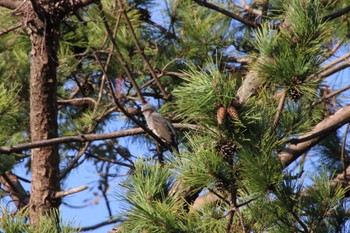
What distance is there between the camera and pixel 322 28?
2.57 meters

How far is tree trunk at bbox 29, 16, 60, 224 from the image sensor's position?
11.8 feet

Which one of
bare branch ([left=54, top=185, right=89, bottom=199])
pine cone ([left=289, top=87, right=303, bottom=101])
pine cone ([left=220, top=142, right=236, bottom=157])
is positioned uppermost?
bare branch ([left=54, top=185, right=89, bottom=199])

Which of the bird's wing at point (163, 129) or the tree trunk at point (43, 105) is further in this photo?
the bird's wing at point (163, 129)

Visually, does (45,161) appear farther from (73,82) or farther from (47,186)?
(73,82)

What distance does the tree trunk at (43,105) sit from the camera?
11.8ft

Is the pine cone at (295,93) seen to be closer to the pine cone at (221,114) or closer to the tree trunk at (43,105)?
the pine cone at (221,114)

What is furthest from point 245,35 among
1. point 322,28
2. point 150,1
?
Answer: point 322,28

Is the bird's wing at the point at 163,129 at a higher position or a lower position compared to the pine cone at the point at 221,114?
higher

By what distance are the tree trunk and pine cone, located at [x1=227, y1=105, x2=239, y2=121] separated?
1.39 m

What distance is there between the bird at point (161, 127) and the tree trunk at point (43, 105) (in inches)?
31.8

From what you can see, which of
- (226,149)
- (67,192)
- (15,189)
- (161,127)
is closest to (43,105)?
(67,192)

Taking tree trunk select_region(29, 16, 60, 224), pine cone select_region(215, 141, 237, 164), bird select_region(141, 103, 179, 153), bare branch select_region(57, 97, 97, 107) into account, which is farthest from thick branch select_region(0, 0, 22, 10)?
pine cone select_region(215, 141, 237, 164)

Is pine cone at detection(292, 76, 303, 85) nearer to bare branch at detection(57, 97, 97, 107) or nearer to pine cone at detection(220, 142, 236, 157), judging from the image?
pine cone at detection(220, 142, 236, 157)

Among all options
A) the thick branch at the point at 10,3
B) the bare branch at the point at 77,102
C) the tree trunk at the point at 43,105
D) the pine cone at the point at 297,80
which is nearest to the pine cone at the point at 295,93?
the pine cone at the point at 297,80
